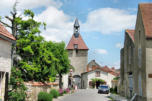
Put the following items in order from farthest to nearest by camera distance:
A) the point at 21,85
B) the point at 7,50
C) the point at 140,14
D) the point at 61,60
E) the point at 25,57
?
the point at 61,60 → the point at 25,57 → the point at 140,14 → the point at 21,85 → the point at 7,50

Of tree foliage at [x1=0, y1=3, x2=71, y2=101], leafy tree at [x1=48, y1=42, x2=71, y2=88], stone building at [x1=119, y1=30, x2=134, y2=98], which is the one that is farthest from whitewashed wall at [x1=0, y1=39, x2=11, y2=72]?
leafy tree at [x1=48, y1=42, x2=71, y2=88]

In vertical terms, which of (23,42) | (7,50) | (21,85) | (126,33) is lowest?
(21,85)

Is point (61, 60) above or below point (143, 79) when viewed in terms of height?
above

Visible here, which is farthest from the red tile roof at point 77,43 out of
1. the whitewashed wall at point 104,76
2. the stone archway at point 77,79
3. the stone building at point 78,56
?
the whitewashed wall at point 104,76

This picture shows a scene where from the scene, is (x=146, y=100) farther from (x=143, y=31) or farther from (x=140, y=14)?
(x=140, y=14)

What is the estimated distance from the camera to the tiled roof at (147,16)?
728 inches

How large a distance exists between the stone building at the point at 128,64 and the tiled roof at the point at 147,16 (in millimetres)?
4434

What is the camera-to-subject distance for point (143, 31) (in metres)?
19.1

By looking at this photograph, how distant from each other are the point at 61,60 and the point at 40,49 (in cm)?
2011

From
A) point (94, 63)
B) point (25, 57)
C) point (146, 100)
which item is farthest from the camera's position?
point (94, 63)

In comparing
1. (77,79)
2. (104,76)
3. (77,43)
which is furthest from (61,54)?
(77,43)

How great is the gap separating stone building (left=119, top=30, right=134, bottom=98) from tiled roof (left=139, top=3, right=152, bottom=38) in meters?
4.43

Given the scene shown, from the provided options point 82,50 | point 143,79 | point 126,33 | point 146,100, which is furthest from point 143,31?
point 82,50

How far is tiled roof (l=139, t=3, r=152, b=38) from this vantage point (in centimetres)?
1849
